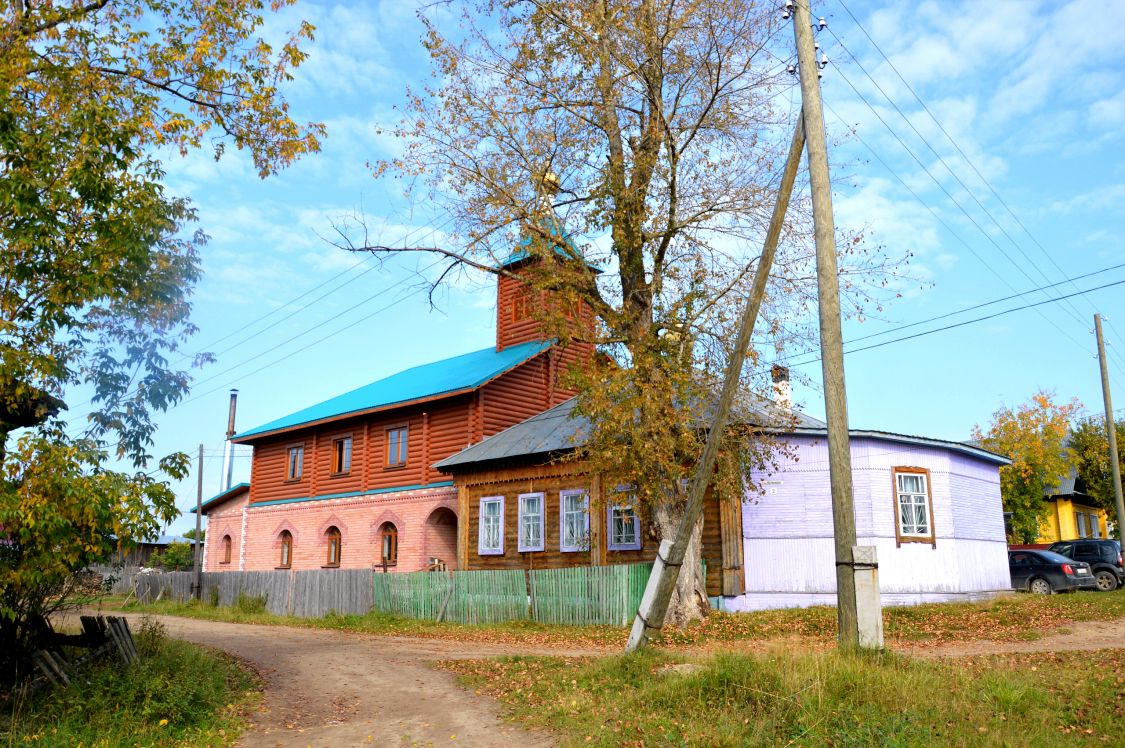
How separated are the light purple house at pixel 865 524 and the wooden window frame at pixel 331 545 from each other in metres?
16.2

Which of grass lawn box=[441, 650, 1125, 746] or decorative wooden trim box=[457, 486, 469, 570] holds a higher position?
decorative wooden trim box=[457, 486, 469, 570]

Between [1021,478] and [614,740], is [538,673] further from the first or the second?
[1021,478]

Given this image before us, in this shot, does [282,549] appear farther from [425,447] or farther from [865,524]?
[865,524]

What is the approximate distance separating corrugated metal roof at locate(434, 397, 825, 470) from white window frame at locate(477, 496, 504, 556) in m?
1.22

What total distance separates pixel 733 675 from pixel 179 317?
25.5 ft

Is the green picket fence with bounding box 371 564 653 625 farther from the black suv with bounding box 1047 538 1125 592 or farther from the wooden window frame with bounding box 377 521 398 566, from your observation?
the black suv with bounding box 1047 538 1125 592

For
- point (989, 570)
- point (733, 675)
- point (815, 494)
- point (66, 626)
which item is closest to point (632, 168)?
point (815, 494)

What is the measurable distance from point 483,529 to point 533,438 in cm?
313

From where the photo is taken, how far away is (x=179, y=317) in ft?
34.6

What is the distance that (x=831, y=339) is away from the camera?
974 cm

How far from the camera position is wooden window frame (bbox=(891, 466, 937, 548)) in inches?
809

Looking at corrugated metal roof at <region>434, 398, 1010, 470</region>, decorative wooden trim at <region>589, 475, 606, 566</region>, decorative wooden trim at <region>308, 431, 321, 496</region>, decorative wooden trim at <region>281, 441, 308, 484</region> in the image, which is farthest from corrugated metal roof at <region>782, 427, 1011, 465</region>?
decorative wooden trim at <region>281, 441, 308, 484</region>

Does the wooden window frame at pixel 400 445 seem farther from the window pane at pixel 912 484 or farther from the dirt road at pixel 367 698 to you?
the window pane at pixel 912 484

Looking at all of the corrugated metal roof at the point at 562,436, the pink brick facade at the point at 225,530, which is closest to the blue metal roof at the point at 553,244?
the corrugated metal roof at the point at 562,436
